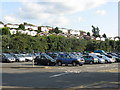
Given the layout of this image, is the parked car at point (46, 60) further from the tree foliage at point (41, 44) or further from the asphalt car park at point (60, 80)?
the tree foliage at point (41, 44)

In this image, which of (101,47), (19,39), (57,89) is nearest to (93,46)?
(101,47)

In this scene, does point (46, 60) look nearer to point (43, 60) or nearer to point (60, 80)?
point (43, 60)

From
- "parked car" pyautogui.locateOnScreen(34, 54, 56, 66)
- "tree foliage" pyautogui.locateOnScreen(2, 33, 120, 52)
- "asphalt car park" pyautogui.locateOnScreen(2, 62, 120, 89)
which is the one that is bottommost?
"asphalt car park" pyautogui.locateOnScreen(2, 62, 120, 89)

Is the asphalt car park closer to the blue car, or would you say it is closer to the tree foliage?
the blue car

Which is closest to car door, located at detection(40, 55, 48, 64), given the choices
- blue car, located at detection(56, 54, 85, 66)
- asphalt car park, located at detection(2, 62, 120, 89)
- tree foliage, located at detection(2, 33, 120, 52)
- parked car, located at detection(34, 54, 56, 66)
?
parked car, located at detection(34, 54, 56, 66)

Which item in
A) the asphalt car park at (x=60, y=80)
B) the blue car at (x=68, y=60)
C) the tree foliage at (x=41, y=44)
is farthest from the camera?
the tree foliage at (x=41, y=44)

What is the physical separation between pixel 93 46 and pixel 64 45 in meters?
17.3

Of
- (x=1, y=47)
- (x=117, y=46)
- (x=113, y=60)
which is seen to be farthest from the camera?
(x=117, y=46)

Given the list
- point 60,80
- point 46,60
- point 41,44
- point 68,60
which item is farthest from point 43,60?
point 41,44

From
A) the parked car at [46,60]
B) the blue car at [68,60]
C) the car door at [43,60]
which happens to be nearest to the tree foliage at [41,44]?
the parked car at [46,60]

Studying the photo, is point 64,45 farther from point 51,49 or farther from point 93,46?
point 93,46

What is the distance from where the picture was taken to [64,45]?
8862cm

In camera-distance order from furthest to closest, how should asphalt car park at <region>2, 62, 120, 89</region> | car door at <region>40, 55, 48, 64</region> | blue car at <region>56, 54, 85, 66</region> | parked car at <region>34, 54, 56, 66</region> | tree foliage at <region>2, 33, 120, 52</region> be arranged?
tree foliage at <region>2, 33, 120, 52</region>
car door at <region>40, 55, 48, 64</region>
parked car at <region>34, 54, 56, 66</region>
blue car at <region>56, 54, 85, 66</region>
asphalt car park at <region>2, 62, 120, 89</region>

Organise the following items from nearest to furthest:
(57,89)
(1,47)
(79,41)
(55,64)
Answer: (57,89), (55,64), (1,47), (79,41)
